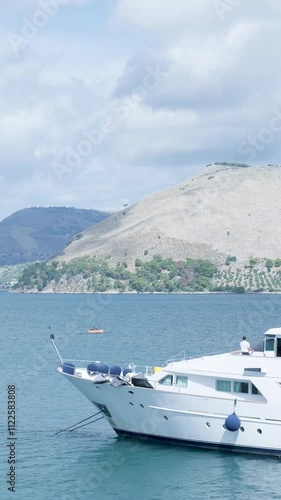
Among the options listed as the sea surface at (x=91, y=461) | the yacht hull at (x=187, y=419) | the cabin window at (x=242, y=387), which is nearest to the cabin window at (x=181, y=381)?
the yacht hull at (x=187, y=419)

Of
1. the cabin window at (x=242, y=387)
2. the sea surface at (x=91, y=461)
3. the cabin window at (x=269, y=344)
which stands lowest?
the sea surface at (x=91, y=461)

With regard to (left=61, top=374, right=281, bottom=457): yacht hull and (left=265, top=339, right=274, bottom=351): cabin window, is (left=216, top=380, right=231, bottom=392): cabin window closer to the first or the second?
(left=61, top=374, right=281, bottom=457): yacht hull

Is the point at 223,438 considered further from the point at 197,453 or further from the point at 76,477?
the point at 76,477

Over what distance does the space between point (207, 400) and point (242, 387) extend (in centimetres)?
166

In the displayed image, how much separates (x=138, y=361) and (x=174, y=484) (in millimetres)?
36256

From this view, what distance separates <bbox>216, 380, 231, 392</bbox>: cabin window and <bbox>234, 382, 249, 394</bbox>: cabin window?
0.32 m

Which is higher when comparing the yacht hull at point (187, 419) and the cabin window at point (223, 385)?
the cabin window at point (223, 385)

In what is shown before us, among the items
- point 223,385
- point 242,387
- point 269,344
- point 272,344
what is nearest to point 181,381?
point 223,385

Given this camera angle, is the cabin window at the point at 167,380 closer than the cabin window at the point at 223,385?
No

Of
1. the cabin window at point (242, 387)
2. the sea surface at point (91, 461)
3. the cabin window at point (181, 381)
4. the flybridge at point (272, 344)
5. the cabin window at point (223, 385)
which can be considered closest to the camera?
the sea surface at point (91, 461)

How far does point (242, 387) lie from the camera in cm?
4097

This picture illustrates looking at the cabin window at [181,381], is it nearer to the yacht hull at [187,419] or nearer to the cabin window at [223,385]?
the yacht hull at [187,419]

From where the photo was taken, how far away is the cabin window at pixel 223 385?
41188mm

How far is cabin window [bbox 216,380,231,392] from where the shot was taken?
41188 mm
